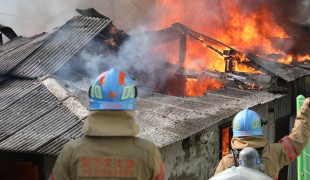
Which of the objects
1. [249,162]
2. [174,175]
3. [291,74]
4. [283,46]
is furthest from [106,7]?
[249,162]

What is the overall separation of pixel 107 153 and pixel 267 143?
2.32 meters

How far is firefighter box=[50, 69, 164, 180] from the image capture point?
10.1ft

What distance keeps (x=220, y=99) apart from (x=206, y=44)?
17.1 feet

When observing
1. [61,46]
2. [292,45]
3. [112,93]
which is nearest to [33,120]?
[61,46]

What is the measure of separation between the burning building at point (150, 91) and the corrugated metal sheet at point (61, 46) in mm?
28

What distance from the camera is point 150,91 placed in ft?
37.2

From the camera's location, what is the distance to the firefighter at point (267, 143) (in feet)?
15.0

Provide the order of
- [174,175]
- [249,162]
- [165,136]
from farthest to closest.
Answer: [174,175] → [165,136] → [249,162]

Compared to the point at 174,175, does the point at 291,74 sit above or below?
above

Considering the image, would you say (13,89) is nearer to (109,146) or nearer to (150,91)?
(150,91)

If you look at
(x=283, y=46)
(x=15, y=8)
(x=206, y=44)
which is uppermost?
(x=15, y=8)

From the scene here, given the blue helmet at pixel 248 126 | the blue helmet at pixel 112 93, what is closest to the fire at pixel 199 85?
the blue helmet at pixel 248 126

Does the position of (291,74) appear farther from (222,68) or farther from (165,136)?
(165,136)

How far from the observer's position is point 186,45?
1658 centimetres
